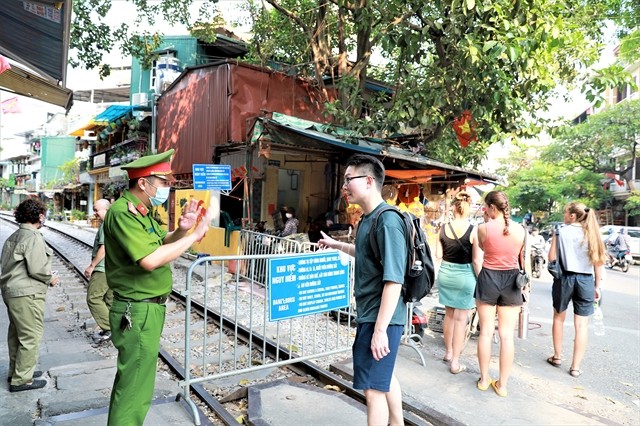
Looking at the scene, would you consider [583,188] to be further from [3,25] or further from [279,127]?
Answer: [3,25]

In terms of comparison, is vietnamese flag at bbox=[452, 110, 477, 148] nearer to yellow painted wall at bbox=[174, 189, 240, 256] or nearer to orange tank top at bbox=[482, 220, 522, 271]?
orange tank top at bbox=[482, 220, 522, 271]

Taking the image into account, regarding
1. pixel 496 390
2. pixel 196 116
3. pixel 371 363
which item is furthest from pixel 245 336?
pixel 196 116

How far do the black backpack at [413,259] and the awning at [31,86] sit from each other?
5.17 metres

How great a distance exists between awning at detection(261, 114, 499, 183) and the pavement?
4489 millimetres

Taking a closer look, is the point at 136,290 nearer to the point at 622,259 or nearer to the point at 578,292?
the point at 578,292

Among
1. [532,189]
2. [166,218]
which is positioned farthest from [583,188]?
[166,218]

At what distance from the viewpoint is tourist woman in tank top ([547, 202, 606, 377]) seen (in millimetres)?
4680

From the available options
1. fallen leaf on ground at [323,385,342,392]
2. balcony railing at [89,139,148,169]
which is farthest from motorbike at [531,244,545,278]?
balcony railing at [89,139,148,169]

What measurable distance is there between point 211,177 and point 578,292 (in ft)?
23.2

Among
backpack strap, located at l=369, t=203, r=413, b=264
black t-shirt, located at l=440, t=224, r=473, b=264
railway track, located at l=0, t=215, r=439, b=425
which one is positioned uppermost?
backpack strap, located at l=369, t=203, r=413, b=264

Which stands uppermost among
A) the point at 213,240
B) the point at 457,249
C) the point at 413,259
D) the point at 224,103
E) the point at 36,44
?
the point at 224,103

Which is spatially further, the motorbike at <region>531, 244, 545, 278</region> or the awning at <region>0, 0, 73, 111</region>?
the motorbike at <region>531, 244, 545, 278</region>

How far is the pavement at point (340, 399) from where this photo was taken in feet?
11.2

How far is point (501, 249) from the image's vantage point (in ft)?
13.6
